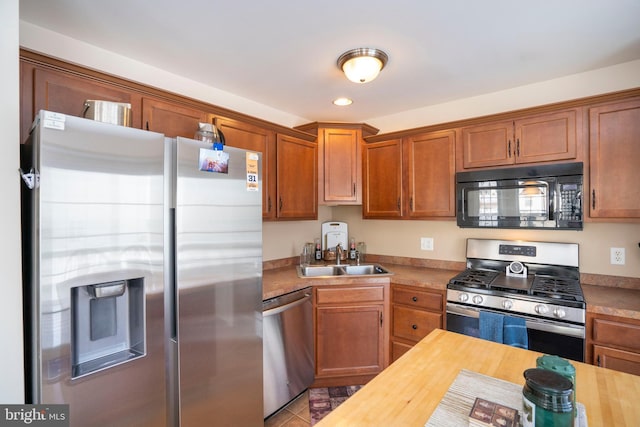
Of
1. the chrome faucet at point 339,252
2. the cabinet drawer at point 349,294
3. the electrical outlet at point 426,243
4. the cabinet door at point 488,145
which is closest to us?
the cabinet door at point 488,145

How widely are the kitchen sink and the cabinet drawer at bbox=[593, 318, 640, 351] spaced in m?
1.44

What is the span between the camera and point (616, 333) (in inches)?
68.7

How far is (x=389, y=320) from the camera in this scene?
8.46 feet

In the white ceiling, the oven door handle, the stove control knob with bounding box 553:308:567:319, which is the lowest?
the oven door handle

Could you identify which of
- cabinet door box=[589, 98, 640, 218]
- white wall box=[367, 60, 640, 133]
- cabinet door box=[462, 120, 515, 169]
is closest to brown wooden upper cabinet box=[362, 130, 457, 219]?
cabinet door box=[462, 120, 515, 169]

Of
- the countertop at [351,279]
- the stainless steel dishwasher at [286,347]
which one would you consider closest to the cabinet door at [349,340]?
the stainless steel dishwasher at [286,347]

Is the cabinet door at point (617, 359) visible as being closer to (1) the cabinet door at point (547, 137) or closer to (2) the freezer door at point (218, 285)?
(1) the cabinet door at point (547, 137)

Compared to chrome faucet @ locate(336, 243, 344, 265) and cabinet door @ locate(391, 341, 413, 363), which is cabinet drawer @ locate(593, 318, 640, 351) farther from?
chrome faucet @ locate(336, 243, 344, 265)

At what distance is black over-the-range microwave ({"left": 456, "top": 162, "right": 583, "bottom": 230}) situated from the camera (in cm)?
212

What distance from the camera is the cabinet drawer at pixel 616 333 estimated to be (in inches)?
66.7

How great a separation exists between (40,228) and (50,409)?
0.67 metres

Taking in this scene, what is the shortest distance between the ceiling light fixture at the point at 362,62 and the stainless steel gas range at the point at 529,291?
62.6 inches

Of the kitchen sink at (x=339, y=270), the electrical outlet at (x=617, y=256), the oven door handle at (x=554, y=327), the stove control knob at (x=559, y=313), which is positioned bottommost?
the oven door handle at (x=554, y=327)

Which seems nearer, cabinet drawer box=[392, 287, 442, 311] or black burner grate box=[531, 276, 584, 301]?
black burner grate box=[531, 276, 584, 301]
